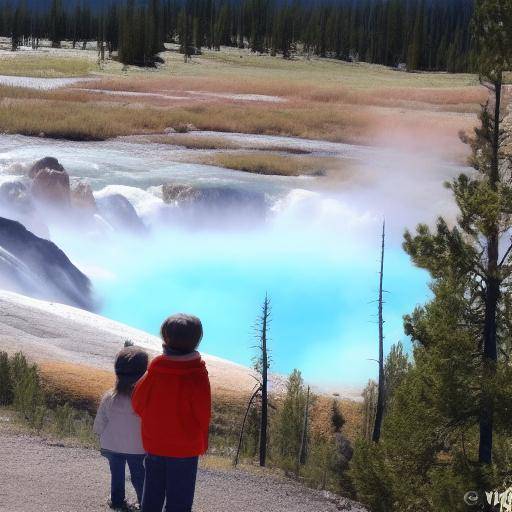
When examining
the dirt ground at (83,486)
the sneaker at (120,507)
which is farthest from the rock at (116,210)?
the sneaker at (120,507)

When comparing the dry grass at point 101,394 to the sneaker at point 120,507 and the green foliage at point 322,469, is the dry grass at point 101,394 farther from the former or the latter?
the sneaker at point 120,507

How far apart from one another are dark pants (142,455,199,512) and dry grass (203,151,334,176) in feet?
108

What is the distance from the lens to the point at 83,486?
891 centimetres

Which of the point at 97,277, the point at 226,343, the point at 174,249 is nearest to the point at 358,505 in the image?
the point at 226,343

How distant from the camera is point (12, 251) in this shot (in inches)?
1194

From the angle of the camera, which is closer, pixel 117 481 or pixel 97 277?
pixel 117 481

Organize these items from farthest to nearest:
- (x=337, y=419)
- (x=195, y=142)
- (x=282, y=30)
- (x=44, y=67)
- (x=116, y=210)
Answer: (x=282, y=30)
(x=44, y=67)
(x=195, y=142)
(x=116, y=210)
(x=337, y=419)

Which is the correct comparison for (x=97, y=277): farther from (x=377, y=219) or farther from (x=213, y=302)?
(x=377, y=219)

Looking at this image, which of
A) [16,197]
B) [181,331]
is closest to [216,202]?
[16,197]

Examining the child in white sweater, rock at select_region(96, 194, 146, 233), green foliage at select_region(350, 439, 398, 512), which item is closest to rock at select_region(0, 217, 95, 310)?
rock at select_region(96, 194, 146, 233)

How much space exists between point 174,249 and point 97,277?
432 centimetres

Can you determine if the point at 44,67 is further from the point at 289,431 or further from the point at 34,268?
the point at 289,431

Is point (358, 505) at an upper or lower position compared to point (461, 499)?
lower

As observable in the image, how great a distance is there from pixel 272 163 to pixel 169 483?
3360 centimetres
